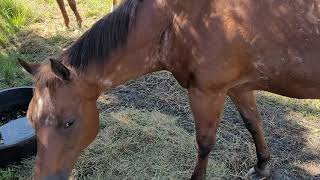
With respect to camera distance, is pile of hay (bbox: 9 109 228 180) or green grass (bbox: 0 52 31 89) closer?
pile of hay (bbox: 9 109 228 180)

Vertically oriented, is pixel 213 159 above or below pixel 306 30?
below

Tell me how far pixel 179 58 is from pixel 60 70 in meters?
0.71

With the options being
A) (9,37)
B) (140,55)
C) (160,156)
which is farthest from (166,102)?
(9,37)

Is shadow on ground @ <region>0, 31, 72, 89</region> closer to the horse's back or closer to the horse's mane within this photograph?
the horse's mane

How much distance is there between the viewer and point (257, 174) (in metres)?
3.14

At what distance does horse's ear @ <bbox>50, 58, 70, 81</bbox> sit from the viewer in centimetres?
212

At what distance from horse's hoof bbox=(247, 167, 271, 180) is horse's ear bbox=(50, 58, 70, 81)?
1.59 m

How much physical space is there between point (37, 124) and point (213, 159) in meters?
1.49

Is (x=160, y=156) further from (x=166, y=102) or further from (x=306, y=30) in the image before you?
(x=306, y=30)

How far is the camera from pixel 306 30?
7.36ft

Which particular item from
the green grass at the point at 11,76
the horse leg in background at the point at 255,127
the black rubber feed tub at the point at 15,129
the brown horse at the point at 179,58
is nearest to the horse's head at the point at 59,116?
the brown horse at the point at 179,58

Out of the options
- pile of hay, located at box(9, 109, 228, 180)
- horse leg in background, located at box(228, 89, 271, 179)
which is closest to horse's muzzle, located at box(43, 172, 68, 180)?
pile of hay, located at box(9, 109, 228, 180)

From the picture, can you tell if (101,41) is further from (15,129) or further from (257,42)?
(15,129)

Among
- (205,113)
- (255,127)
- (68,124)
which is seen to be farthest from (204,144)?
(68,124)
